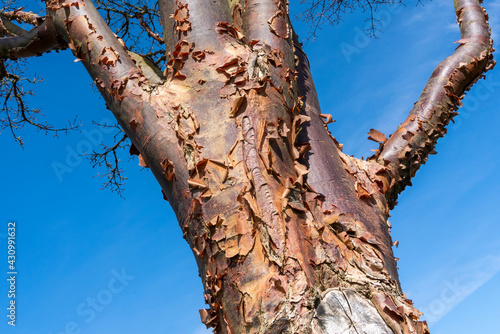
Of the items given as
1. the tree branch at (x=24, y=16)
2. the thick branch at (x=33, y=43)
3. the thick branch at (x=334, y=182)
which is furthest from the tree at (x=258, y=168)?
the tree branch at (x=24, y=16)

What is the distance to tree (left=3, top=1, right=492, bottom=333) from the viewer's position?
1417 millimetres

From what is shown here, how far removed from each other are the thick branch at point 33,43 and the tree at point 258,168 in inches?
5.4

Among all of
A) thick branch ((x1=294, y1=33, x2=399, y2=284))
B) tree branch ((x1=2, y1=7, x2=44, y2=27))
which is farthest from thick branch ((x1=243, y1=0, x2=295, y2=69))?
tree branch ((x1=2, y1=7, x2=44, y2=27))

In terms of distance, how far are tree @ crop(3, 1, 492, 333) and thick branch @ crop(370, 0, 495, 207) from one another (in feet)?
0.03

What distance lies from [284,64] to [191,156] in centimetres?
64

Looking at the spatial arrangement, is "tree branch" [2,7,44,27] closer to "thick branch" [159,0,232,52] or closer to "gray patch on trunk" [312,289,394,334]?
"thick branch" [159,0,232,52]

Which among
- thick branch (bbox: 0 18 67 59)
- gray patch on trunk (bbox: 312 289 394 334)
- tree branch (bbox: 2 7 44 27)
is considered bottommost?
gray patch on trunk (bbox: 312 289 394 334)

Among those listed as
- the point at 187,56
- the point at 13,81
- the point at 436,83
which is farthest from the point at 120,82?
the point at 13,81

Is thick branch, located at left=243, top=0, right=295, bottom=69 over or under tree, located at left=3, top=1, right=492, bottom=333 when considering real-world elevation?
over

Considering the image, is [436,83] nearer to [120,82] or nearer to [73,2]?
[120,82]

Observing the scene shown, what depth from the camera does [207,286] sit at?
1.54 metres

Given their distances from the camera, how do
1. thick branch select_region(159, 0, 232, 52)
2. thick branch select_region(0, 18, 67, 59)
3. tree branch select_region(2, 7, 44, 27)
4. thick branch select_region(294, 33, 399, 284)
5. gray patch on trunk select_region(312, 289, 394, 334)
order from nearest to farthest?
gray patch on trunk select_region(312, 289, 394, 334)
thick branch select_region(294, 33, 399, 284)
thick branch select_region(159, 0, 232, 52)
thick branch select_region(0, 18, 67, 59)
tree branch select_region(2, 7, 44, 27)

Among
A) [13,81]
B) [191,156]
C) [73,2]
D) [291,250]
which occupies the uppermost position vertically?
[13,81]

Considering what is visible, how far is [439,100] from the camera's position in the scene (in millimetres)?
2318
